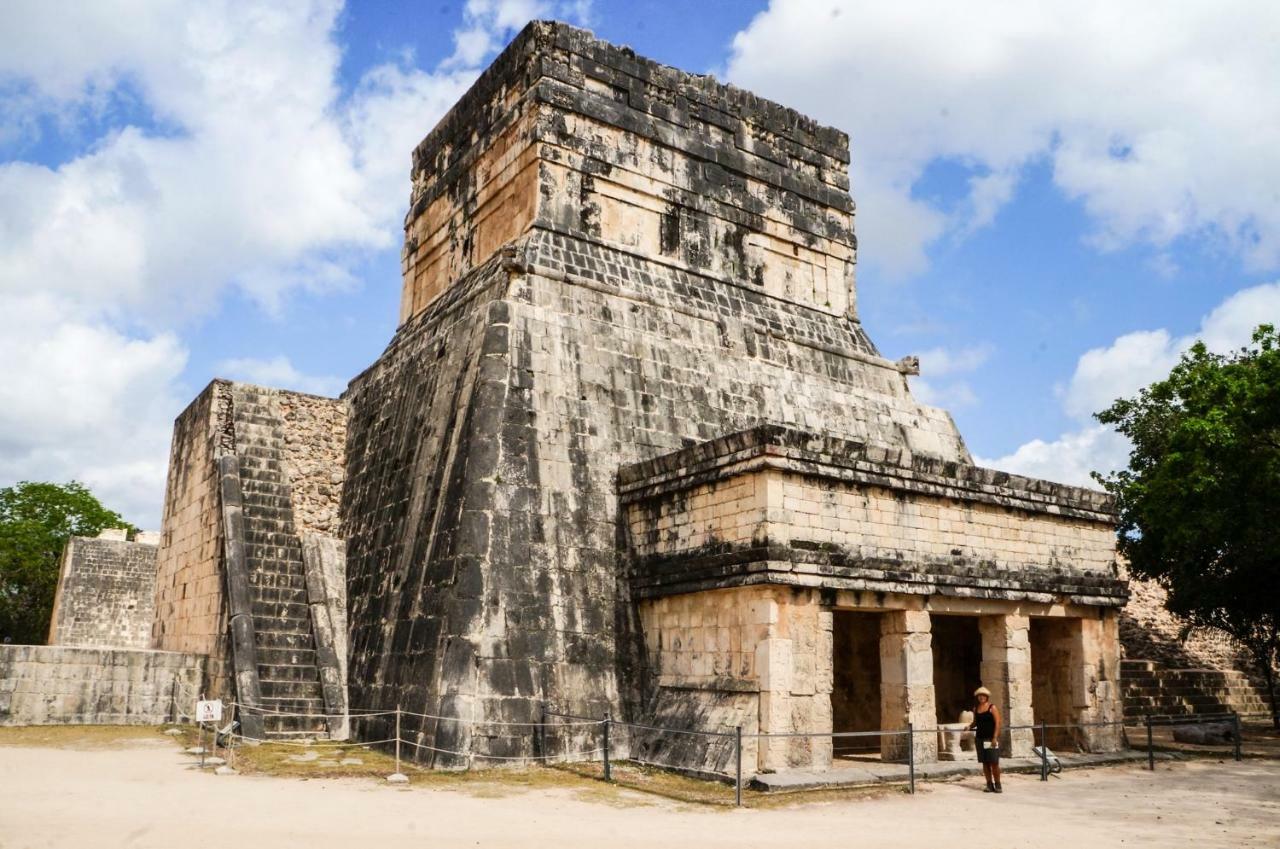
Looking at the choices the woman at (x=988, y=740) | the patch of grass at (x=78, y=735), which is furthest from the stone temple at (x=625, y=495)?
the patch of grass at (x=78, y=735)

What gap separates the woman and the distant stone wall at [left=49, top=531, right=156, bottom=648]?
991 inches

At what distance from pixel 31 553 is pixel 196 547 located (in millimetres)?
28254

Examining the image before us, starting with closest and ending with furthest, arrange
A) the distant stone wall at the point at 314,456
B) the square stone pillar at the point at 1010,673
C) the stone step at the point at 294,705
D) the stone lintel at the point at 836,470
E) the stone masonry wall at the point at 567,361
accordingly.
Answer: the stone lintel at the point at 836,470
the stone masonry wall at the point at 567,361
the square stone pillar at the point at 1010,673
the stone step at the point at 294,705
the distant stone wall at the point at 314,456

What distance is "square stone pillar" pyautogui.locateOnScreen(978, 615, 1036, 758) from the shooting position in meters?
12.6

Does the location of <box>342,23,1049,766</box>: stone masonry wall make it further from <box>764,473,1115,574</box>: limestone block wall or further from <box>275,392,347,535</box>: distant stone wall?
<box>764,473,1115,574</box>: limestone block wall

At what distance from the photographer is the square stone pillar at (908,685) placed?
463 inches

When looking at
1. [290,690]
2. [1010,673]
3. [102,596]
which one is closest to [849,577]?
[1010,673]

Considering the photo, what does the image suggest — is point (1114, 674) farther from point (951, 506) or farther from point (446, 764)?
point (446, 764)

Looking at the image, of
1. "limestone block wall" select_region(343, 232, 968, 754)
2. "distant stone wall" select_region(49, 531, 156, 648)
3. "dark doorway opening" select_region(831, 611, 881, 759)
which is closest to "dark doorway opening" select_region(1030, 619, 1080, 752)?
"dark doorway opening" select_region(831, 611, 881, 759)

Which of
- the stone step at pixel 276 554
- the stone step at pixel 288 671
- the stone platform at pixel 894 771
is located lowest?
the stone platform at pixel 894 771

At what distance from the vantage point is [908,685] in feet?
38.5

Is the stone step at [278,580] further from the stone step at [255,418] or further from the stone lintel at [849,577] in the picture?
the stone lintel at [849,577]

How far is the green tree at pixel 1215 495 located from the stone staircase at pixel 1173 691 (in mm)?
1094

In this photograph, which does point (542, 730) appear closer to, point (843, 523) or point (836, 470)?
point (843, 523)
